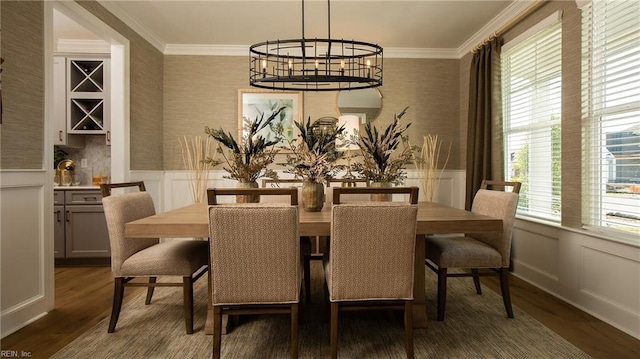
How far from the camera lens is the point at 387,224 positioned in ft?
Answer: 6.23

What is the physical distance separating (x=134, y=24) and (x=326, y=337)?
3.74 m

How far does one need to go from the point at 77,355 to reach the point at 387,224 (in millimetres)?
1852

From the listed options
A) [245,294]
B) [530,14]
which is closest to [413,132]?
[530,14]

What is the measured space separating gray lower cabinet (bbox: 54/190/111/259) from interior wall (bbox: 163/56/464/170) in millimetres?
1054

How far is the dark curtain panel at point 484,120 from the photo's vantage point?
392 cm

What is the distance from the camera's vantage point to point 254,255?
73.4 inches

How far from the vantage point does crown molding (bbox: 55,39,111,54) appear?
4.46 metres

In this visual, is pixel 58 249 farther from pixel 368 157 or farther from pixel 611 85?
pixel 611 85

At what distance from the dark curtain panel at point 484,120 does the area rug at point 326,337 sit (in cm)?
160

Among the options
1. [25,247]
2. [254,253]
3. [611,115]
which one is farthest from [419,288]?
[25,247]

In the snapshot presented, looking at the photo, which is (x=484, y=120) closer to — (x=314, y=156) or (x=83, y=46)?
(x=314, y=156)

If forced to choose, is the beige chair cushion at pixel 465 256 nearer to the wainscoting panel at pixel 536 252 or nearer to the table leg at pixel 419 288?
the table leg at pixel 419 288

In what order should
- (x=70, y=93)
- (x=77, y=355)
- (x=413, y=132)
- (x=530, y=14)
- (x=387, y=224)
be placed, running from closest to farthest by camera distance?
(x=387, y=224)
(x=77, y=355)
(x=530, y=14)
(x=70, y=93)
(x=413, y=132)

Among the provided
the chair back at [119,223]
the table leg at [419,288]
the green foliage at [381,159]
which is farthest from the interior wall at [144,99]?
the table leg at [419,288]
